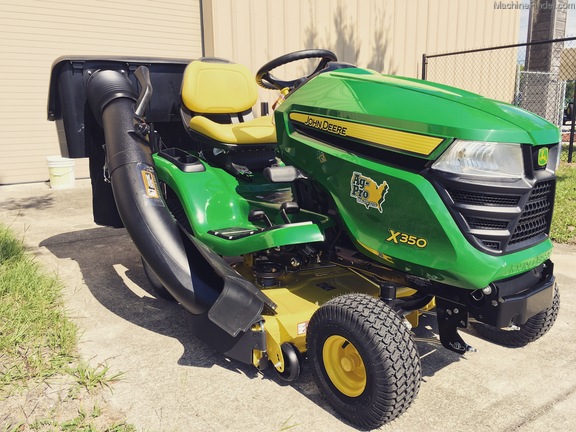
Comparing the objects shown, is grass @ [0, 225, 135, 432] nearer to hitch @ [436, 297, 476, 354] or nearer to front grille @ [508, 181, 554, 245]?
hitch @ [436, 297, 476, 354]

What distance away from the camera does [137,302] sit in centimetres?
336

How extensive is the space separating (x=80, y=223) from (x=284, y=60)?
3.58 meters

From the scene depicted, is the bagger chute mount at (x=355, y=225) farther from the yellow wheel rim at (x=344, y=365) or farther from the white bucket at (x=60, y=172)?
Answer: the white bucket at (x=60, y=172)

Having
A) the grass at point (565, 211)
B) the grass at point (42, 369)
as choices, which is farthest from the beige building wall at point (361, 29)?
the grass at point (42, 369)

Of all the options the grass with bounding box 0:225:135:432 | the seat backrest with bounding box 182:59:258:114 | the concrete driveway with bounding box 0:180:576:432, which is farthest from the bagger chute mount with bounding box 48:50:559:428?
the grass with bounding box 0:225:135:432

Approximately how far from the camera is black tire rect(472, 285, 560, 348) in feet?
8.46

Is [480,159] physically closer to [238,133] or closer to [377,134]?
[377,134]

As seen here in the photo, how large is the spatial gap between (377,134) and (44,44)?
689 centimetres

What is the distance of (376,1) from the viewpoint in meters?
10.2

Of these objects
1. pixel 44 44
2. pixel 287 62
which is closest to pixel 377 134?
pixel 287 62

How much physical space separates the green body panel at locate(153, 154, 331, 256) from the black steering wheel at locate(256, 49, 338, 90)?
60 centimetres

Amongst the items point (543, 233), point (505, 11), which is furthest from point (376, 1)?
point (543, 233)

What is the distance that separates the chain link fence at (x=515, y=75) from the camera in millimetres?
12094

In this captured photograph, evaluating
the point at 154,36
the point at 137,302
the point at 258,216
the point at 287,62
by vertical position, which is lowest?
the point at 137,302
